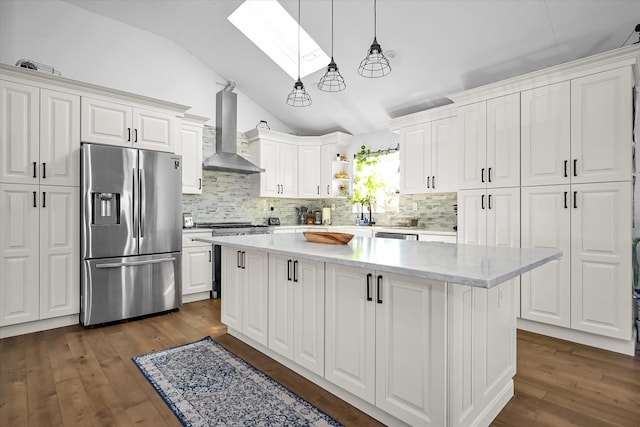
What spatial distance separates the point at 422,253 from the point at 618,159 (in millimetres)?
2158

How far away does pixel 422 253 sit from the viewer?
1955 millimetres

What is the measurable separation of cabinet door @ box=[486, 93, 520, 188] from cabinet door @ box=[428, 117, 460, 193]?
23.2 inches

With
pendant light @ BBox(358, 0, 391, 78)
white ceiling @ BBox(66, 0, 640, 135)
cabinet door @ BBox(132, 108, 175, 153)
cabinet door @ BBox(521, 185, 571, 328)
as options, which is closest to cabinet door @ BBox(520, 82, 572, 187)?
cabinet door @ BBox(521, 185, 571, 328)

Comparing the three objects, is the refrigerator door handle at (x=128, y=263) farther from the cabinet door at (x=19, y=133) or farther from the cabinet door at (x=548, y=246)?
the cabinet door at (x=548, y=246)

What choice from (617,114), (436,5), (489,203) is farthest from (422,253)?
(436,5)

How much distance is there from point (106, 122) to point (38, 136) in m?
0.61

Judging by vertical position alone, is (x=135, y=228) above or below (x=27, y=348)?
above

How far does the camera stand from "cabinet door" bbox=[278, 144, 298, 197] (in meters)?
5.75

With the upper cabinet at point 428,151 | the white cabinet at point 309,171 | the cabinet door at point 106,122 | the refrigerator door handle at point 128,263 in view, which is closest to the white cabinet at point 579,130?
the upper cabinet at point 428,151

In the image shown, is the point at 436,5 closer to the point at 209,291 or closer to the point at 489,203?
the point at 489,203

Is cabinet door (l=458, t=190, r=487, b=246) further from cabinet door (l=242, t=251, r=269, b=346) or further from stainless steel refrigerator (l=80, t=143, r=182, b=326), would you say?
stainless steel refrigerator (l=80, t=143, r=182, b=326)

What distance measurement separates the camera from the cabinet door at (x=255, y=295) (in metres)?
2.58

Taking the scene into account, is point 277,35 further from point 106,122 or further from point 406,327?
point 406,327

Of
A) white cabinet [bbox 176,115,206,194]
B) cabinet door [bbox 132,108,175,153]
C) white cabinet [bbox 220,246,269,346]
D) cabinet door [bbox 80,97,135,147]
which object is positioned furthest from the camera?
white cabinet [bbox 176,115,206,194]
